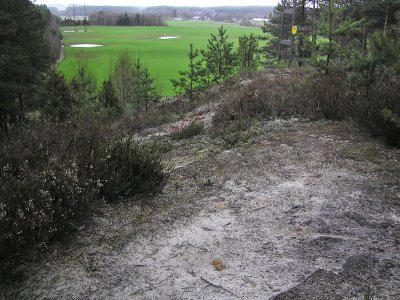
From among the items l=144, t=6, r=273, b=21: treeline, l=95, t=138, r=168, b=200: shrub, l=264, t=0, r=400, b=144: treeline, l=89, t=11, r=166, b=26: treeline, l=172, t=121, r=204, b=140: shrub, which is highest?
l=144, t=6, r=273, b=21: treeline

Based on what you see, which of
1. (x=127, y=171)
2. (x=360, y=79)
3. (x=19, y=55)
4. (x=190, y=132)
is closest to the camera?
(x=127, y=171)

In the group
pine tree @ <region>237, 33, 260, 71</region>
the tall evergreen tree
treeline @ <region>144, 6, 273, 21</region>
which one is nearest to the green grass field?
treeline @ <region>144, 6, 273, 21</region>

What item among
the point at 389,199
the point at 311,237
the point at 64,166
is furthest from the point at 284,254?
the point at 64,166

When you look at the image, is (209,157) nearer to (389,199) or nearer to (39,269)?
(389,199)

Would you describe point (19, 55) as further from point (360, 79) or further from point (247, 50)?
point (360, 79)

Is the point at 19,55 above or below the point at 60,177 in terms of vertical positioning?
above

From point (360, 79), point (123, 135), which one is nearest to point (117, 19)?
point (123, 135)

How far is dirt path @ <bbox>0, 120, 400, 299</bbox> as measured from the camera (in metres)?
2.85

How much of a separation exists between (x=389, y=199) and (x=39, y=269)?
3.54 m

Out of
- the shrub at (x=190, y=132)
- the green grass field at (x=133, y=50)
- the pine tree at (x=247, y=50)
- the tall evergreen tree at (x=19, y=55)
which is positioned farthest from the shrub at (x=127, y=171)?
the green grass field at (x=133, y=50)

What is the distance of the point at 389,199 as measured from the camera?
409 cm

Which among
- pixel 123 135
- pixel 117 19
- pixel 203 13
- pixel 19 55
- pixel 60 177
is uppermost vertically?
pixel 203 13

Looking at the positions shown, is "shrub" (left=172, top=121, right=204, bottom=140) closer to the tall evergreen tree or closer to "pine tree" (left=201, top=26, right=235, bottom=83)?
the tall evergreen tree

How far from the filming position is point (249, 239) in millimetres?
3514
